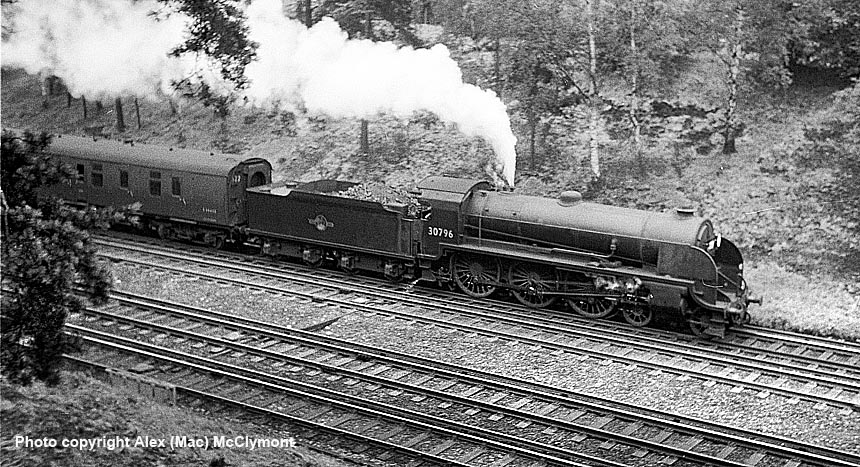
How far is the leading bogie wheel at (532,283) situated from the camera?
17719 mm

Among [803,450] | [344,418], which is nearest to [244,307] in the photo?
[344,418]

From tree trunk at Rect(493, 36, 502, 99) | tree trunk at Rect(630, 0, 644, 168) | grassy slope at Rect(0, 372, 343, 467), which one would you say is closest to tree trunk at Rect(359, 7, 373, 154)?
tree trunk at Rect(493, 36, 502, 99)

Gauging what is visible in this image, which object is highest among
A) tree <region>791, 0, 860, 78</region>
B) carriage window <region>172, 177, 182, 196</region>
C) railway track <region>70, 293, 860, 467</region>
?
tree <region>791, 0, 860, 78</region>

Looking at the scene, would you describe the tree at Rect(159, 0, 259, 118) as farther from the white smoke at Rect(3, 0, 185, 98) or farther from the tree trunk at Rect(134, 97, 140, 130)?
the tree trunk at Rect(134, 97, 140, 130)

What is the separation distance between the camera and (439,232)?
1858 cm

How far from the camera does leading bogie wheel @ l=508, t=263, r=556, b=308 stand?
58.1 feet

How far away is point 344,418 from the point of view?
12766 millimetres

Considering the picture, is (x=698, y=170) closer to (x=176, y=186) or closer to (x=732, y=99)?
(x=732, y=99)

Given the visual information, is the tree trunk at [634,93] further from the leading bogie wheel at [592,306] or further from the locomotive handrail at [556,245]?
the leading bogie wheel at [592,306]

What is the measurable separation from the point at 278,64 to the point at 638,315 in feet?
45.6

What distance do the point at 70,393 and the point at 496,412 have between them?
5.91m

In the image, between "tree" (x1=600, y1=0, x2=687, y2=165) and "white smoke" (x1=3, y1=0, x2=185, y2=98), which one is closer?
"tree" (x1=600, y1=0, x2=687, y2=165)

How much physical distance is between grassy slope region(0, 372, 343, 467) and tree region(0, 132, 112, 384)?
548 mm

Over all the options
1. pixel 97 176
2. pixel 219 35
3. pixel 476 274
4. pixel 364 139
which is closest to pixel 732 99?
pixel 476 274
